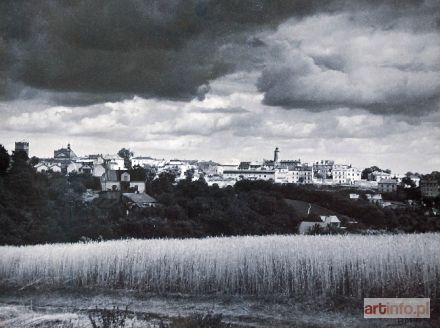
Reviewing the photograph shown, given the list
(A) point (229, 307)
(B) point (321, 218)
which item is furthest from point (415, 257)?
(B) point (321, 218)

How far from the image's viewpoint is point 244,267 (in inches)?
501

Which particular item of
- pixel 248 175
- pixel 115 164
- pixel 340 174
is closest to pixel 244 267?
pixel 340 174

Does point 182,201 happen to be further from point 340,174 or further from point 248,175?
point 340,174

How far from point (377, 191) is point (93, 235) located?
1252 cm

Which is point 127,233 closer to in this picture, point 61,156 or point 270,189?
point 61,156

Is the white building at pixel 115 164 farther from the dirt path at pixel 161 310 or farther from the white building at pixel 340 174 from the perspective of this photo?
the dirt path at pixel 161 310

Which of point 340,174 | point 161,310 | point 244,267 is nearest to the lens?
point 161,310

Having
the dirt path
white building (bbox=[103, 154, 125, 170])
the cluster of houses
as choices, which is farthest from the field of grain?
white building (bbox=[103, 154, 125, 170])

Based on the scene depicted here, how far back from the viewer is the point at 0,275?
1385cm

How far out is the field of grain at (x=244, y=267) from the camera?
1094cm

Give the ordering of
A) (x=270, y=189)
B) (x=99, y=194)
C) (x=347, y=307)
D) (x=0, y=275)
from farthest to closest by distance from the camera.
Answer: (x=270, y=189)
(x=99, y=194)
(x=0, y=275)
(x=347, y=307)

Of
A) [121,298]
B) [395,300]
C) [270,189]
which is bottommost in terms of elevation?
[121,298]

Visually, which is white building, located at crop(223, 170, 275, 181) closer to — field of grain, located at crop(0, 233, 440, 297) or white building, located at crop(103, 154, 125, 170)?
white building, located at crop(103, 154, 125, 170)

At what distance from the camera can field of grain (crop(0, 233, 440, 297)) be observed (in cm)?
1094
